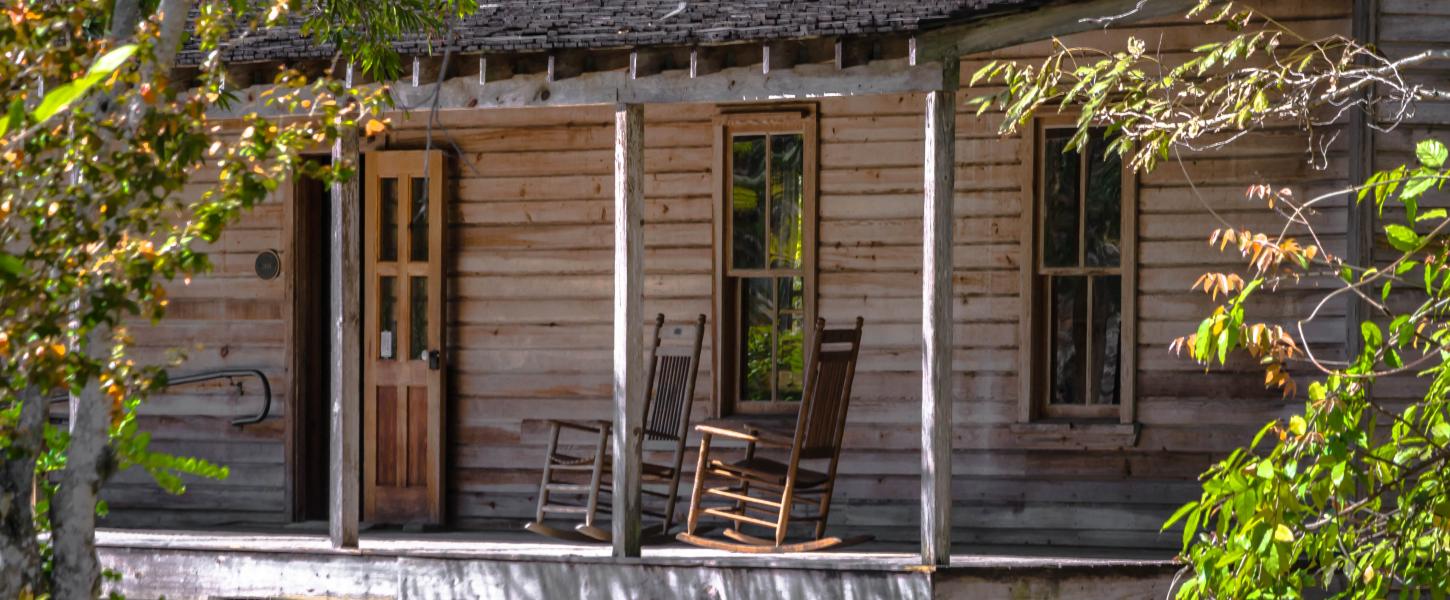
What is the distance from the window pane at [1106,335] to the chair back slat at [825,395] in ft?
4.63

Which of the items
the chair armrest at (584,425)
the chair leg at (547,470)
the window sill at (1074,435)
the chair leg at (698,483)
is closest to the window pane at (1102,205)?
the window sill at (1074,435)

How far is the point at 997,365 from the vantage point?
336 inches

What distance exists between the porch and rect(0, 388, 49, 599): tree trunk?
306 centimetres

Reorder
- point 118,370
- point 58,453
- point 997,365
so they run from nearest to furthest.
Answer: point 118,370, point 58,453, point 997,365

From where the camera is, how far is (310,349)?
970cm

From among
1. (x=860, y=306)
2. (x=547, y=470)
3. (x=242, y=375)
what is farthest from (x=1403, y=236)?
(x=242, y=375)

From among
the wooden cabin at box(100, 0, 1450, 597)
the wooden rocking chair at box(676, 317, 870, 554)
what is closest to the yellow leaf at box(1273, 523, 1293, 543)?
the wooden cabin at box(100, 0, 1450, 597)

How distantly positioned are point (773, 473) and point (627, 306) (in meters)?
1.07

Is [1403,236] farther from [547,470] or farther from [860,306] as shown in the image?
[547,470]

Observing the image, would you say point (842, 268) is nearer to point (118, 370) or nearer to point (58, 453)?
point (58, 453)

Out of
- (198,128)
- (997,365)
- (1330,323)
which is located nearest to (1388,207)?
(1330,323)

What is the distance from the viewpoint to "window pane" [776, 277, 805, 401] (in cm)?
896

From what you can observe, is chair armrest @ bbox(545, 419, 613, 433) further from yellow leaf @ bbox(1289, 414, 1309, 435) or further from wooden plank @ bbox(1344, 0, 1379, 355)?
yellow leaf @ bbox(1289, 414, 1309, 435)

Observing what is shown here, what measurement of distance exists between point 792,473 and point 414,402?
2.76 meters
